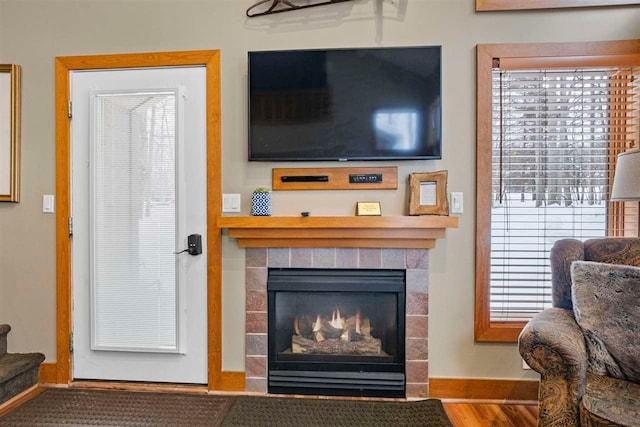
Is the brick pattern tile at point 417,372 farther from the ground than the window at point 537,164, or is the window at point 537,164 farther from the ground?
the window at point 537,164

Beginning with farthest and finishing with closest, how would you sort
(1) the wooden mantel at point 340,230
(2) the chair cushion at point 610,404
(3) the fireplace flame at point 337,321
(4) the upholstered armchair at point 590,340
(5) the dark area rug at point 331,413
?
(3) the fireplace flame at point 337,321 < (1) the wooden mantel at point 340,230 < (5) the dark area rug at point 331,413 < (4) the upholstered armchair at point 590,340 < (2) the chair cushion at point 610,404

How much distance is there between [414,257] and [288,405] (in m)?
1.15

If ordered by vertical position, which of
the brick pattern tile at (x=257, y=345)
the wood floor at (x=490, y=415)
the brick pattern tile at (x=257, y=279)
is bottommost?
the wood floor at (x=490, y=415)

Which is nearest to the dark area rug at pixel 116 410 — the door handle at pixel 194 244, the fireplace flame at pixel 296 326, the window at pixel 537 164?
the fireplace flame at pixel 296 326

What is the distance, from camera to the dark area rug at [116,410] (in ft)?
6.36

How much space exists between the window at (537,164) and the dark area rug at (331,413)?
24.5 inches

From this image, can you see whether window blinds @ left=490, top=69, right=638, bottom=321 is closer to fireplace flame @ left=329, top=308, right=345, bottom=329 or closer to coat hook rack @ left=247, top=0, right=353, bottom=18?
fireplace flame @ left=329, top=308, right=345, bottom=329

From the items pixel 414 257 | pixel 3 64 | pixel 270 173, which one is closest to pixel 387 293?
pixel 414 257

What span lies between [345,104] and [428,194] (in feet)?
2.45

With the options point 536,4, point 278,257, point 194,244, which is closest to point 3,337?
point 194,244

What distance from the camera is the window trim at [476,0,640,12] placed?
7.03 feet

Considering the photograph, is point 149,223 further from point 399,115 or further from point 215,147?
point 399,115

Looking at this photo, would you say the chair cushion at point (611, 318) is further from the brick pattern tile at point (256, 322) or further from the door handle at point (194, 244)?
the door handle at point (194, 244)

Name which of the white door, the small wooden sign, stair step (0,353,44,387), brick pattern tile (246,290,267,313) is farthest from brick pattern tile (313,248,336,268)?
stair step (0,353,44,387)
